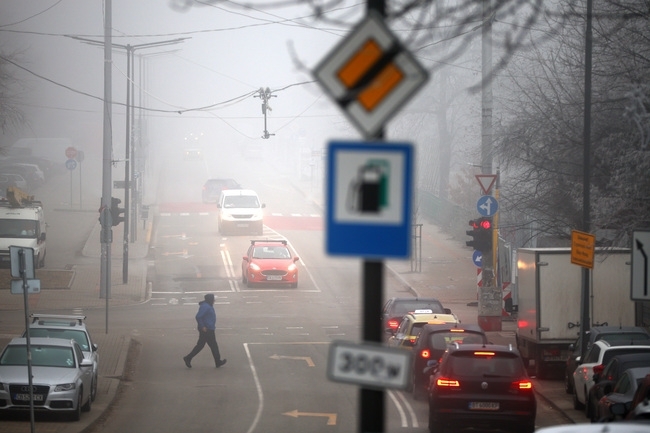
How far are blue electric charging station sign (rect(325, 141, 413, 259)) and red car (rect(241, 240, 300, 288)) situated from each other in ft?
111

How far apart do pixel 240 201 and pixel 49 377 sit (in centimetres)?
3558

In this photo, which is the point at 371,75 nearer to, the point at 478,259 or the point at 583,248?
the point at 583,248

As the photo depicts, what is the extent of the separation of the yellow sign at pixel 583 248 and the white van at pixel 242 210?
111 ft

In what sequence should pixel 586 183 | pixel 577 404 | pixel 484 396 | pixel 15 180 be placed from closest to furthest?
pixel 484 396, pixel 577 404, pixel 586 183, pixel 15 180

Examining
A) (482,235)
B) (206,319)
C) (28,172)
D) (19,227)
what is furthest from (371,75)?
(28,172)

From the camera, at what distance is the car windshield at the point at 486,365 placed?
639 inches

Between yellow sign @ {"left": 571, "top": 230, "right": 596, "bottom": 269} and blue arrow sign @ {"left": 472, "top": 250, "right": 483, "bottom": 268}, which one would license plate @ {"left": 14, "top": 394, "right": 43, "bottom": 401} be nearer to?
yellow sign @ {"left": 571, "top": 230, "right": 596, "bottom": 269}

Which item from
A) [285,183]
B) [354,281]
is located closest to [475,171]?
[354,281]

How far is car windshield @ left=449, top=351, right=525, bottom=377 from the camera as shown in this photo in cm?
1623

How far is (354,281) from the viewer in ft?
141

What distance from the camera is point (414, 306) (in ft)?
91.7

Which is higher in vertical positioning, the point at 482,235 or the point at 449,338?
the point at 482,235

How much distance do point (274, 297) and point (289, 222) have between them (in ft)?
84.4

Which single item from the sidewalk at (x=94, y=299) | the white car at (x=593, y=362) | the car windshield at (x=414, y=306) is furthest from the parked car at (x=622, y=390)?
the car windshield at (x=414, y=306)
